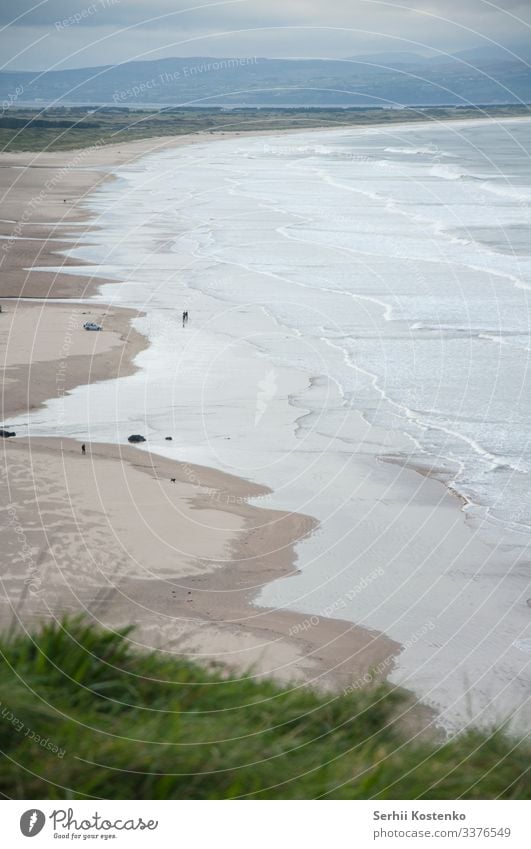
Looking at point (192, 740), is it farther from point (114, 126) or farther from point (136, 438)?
point (114, 126)

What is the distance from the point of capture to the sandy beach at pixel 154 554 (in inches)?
478

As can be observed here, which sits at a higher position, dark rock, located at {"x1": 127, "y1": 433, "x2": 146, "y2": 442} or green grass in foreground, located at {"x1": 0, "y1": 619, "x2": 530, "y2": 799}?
green grass in foreground, located at {"x1": 0, "y1": 619, "x2": 530, "y2": 799}

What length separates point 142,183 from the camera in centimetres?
7575

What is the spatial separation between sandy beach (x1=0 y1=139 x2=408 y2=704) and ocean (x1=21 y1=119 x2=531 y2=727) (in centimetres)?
48

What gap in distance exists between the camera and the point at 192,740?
5.13 meters

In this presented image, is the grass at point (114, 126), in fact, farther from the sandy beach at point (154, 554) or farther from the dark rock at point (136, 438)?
the sandy beach at point (154, 554)

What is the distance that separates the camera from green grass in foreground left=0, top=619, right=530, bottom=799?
4.75 meters

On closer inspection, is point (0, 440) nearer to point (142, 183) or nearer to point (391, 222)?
point (391, 222)

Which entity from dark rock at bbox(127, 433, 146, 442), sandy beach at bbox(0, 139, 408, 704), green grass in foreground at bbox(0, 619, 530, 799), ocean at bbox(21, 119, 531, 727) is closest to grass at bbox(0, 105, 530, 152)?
ocean at bbox(21, 119, 531, 727)

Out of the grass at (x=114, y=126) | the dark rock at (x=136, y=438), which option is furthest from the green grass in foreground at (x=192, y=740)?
the grass at (x=114, y=126)

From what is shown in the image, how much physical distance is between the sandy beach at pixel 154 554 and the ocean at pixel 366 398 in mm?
483

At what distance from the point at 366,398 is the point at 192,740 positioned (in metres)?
18.6

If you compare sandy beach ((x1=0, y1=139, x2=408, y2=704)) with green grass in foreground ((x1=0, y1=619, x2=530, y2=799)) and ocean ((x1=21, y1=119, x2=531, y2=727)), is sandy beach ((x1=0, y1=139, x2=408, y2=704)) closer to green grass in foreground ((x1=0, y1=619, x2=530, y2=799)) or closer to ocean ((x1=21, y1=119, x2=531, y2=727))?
ocean ((x1=21, y1=119, x2=531, y2=727))

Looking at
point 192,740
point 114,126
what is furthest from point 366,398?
point 114,126
